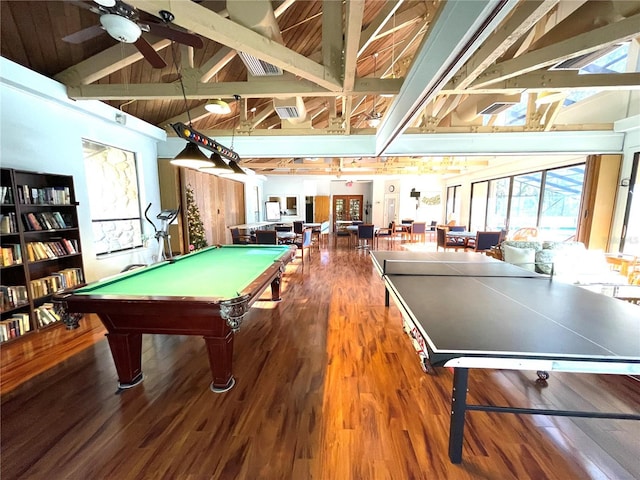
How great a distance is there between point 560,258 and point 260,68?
4924 millimetres

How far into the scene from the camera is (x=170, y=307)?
5.55 feet

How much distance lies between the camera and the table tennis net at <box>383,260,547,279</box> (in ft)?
8.11

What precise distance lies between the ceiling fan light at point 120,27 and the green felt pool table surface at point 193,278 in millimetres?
1859

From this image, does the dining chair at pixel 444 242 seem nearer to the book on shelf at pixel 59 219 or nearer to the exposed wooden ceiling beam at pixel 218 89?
the exposed wooden ceiling beam at pixel 218 89

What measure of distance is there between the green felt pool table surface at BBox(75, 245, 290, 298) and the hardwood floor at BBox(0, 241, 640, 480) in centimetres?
79

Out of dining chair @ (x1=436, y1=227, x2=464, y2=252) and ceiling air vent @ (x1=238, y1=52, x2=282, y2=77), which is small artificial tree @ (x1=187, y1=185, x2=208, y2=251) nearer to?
ceiling air vent @ (x1=238, y1=52, x2=282, y2=77)

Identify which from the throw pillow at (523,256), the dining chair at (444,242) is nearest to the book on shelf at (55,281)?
the throw pillow at (523,256)

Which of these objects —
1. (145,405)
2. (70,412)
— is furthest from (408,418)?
(70,412)

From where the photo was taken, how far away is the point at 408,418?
1.73m

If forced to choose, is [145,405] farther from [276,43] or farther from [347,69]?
[347,69]

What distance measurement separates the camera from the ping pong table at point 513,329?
108cm

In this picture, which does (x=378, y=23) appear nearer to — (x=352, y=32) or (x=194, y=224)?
(x=352, y=32)

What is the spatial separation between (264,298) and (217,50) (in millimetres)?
3733

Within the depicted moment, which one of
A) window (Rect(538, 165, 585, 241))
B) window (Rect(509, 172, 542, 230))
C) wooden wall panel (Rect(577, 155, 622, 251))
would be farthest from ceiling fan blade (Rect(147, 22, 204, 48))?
window (Rect(509, 172, 542, 230))
